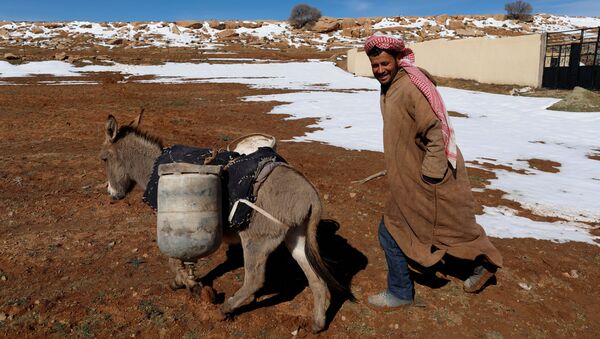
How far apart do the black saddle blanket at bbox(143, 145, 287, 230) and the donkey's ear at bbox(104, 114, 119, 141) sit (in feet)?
2.25

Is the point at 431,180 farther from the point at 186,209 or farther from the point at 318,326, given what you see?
the point at 186,209

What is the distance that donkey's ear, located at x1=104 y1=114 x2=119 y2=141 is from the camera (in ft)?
12.8

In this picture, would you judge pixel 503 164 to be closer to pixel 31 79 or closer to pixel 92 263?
pixel 92 263

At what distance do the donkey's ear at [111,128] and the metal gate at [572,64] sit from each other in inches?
887

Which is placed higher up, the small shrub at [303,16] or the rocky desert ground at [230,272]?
the small shrub at [303,16]

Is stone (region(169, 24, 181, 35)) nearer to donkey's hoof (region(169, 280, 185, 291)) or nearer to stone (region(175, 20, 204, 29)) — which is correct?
stone (region(175, 20, 204, 29))

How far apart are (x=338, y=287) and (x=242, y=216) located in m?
1.10

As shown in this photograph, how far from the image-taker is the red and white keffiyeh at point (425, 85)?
301 cm

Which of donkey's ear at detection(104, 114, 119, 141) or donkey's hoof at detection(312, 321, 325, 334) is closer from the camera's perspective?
donkey's hoof at detection(312, 321, 325, 334)

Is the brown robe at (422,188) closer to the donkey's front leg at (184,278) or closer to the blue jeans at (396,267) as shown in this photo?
the blue jeans at (396,267)

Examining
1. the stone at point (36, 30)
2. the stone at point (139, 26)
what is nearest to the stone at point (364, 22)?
the stone at point (139, 26)

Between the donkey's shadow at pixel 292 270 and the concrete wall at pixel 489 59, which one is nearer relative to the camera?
the donkey's shadow at pixel 292 270

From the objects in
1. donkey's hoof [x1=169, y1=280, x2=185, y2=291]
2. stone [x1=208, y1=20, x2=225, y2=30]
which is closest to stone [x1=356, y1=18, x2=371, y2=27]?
stone [x1=208, y1=20, x2=225, y2=30]

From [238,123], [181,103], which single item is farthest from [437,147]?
[181,103]
